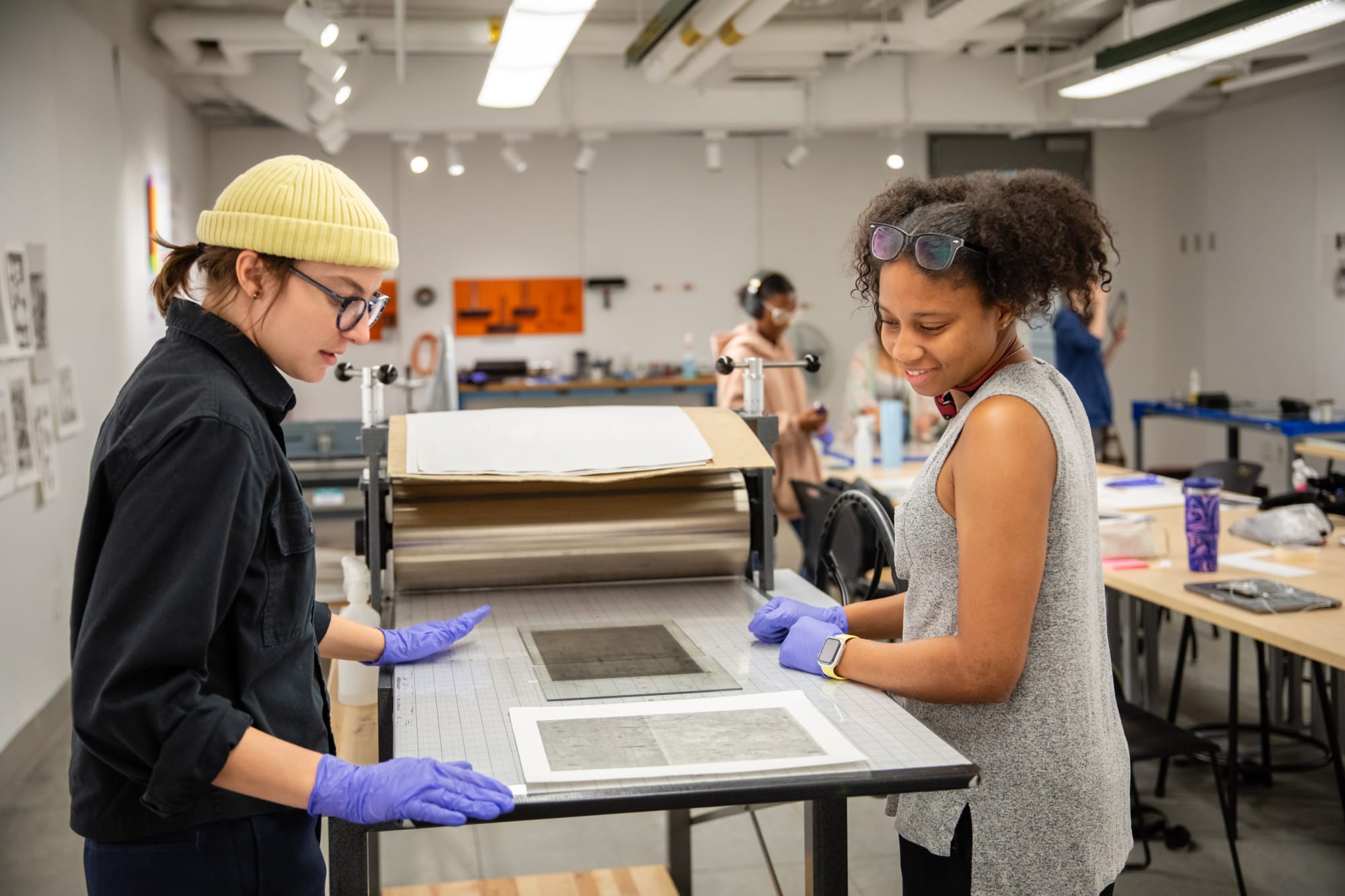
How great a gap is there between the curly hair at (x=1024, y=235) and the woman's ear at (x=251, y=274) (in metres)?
0.73

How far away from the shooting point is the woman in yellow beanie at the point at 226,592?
3.62 ft

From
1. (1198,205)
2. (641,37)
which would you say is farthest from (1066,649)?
(1198,205)

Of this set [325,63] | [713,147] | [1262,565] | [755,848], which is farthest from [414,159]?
[1262,565]

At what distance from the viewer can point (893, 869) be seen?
320 cm

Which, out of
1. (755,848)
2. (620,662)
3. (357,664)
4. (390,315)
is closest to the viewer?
(620,662)

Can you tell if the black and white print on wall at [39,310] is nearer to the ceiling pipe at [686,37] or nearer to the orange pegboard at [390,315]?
the ceiling pipe at [686,37]

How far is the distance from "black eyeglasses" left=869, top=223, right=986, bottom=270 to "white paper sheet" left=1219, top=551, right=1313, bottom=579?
80.1 inches

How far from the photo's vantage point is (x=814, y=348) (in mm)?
8789

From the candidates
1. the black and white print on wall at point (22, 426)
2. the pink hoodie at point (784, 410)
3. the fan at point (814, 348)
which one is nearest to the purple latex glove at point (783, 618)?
the pink hoodie at point (784, 410)

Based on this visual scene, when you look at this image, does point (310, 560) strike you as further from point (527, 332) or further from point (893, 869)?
point (527, 332)

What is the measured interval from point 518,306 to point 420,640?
7.36 metres

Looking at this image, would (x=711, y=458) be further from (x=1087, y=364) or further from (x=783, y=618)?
(x=1087, y=364)

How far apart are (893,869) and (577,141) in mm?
6713

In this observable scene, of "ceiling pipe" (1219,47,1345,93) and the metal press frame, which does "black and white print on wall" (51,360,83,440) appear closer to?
the metal press frame
